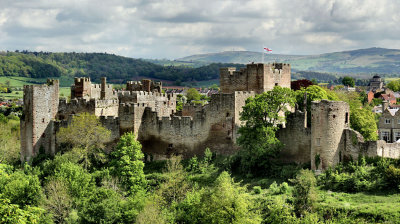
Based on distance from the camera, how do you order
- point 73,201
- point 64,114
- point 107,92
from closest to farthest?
point 73,201 < point 64,114 < point 107,92

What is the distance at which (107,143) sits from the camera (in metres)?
48.2

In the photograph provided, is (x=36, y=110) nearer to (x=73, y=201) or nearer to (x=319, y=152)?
(x=73, y=201)

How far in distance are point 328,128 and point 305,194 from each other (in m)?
6.03

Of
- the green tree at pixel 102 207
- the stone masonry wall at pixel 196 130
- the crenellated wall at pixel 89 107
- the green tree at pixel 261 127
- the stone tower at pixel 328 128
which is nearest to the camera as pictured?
the stone tower at pixel 328 128

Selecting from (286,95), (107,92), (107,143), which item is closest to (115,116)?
(107,143)

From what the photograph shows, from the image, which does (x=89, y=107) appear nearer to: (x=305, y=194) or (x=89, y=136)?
(x=89, y=136)

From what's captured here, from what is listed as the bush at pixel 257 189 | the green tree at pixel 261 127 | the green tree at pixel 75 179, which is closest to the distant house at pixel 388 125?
the green tree at pixel 261 127

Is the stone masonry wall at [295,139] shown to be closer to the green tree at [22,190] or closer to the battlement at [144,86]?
the green tree at [22,190]

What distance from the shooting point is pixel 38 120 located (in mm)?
50156

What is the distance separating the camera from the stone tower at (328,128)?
3806 centimetres

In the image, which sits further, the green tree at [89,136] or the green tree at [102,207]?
the green tree at [89,136]

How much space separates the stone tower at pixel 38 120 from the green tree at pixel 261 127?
19.8 metres

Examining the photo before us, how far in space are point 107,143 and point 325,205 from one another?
869 inches

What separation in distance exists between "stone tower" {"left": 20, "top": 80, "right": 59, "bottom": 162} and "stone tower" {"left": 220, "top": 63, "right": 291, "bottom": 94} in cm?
1684
